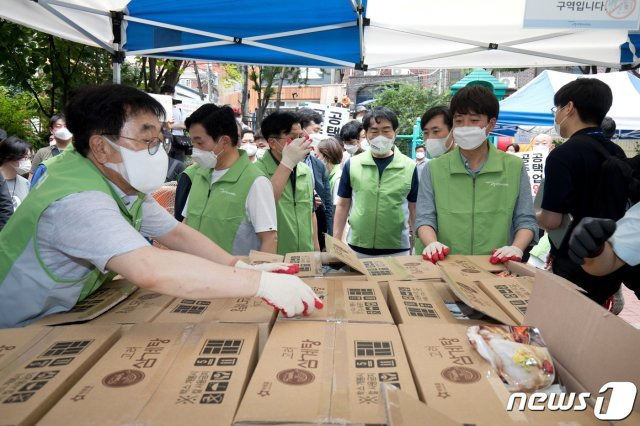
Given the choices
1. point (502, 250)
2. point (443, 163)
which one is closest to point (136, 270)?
point (502, 250)

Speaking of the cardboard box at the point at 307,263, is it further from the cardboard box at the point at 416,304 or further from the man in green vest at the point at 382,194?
the man in green vest at the point at 382,194

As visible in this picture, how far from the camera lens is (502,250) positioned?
233 centimetres

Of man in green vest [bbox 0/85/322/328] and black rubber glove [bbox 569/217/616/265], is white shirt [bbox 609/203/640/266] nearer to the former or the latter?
black rubber glove [bbox 569/217/616/265]

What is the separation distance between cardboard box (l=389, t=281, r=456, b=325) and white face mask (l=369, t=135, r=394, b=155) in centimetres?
216

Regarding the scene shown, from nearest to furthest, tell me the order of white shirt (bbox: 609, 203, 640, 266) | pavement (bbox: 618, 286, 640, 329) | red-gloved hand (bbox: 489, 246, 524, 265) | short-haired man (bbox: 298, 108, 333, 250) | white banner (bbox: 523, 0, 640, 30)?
white shirt (bbox: 609, 203, 640, 266), red-gloved hand (bbox: 489, 246, 524, 265), white banner (bbox: 523, 0, 640, 30), short-haired man (bbox: 298, 108, 333, 250), pavement (bbox: 618, 286, 640, 329)

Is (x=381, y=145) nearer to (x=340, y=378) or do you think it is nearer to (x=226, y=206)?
(x=226, y=206)

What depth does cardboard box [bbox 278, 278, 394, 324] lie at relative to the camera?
1535mm

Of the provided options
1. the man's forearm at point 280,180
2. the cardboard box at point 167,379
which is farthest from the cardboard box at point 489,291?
the man's forearm at point 280,180

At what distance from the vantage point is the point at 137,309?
1.70 m

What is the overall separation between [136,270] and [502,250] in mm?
1623

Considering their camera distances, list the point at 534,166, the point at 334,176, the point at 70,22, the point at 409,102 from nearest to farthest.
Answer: the point at 70,22, the point at 334,176, the point at 534,166, the point at 409,102

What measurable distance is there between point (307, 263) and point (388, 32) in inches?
110

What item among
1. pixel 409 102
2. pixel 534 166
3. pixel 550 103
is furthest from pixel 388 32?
pixel 409 102

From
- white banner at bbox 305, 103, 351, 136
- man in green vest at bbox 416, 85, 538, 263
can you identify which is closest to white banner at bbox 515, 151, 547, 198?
man in green vest at bbox 416, 85, 538, 263
